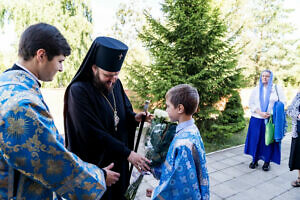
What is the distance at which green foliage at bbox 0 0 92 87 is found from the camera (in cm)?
1234

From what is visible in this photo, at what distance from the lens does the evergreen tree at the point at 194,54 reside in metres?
5.83

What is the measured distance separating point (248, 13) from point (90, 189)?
23649mm

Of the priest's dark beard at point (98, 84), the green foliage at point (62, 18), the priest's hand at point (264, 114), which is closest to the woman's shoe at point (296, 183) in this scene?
the priest's hand at point (264, 114)

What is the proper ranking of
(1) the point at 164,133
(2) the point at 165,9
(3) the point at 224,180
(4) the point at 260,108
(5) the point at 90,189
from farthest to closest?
(2) the point at 165,9, (4) the point at 260,108, (3) the point at 224,180, (1) the point at 164,133, (5) the point at 90,189

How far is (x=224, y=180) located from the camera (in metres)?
3.86

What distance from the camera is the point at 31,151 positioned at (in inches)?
35.9

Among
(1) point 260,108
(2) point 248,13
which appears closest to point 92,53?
(1) point 260,108

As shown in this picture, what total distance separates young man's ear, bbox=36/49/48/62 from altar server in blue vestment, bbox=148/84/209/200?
1.08 m

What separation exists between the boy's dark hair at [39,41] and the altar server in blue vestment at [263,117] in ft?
14.2

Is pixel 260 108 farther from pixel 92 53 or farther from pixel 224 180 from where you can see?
pixel 92 53

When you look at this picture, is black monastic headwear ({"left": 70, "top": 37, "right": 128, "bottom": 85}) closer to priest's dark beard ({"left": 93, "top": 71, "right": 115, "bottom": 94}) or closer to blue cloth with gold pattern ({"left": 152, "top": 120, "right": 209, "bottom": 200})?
priest's dark beard ({"left": 93, "top": 71, "right": 115, "bottom": 94})

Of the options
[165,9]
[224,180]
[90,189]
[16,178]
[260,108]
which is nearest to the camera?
[16,178]

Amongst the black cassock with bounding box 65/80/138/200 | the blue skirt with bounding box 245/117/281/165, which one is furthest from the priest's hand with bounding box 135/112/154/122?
the blue skirt with bounding box 245/117/281/165

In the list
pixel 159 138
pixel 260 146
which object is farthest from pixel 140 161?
pixel 260 146
